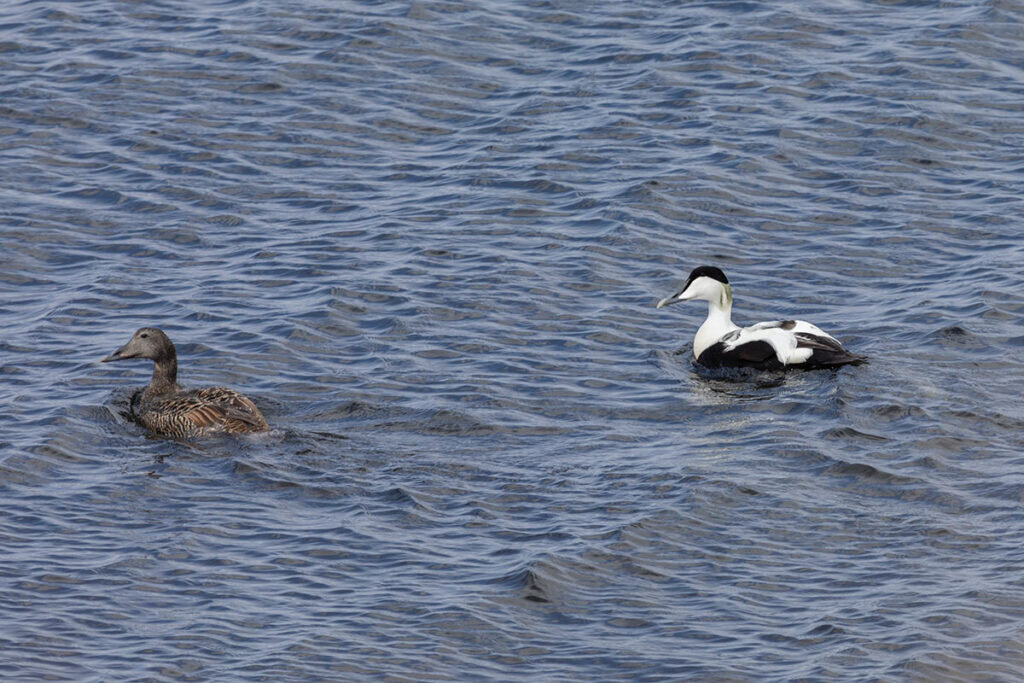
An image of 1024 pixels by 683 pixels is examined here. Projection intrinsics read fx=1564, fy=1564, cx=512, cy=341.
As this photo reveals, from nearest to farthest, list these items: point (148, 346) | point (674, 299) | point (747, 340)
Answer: point (148, 346) < point (747, 340) < point (674, 299)

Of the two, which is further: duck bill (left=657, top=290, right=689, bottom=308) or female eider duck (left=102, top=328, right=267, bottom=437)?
duck bill (left=657, top=290, right=689, bottom=308)

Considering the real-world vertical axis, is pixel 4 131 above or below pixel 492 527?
above

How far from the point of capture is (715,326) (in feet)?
46.8

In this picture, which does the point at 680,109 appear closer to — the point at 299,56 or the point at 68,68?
the point at 299,56

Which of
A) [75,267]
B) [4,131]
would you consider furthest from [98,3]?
[75,267]

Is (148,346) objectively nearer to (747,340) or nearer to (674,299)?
(674,299)

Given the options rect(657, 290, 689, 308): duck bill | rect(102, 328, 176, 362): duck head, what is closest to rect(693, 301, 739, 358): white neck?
rect(657, 290, 689, 308): duck bill

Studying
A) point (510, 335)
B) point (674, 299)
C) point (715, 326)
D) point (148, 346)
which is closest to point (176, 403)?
point (148, 346)

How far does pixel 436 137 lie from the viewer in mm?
18578

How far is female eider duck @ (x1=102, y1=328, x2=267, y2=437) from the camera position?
12148 mm

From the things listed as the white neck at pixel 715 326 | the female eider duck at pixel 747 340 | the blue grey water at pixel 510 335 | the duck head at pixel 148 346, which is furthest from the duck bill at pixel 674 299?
the duck head at pixel 148 346

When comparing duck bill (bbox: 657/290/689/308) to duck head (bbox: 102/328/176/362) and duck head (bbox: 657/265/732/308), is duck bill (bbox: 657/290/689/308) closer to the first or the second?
duck head (bbox: 657/265/732/308)

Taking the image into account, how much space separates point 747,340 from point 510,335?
2.13 metres

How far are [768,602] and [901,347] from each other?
480cm
